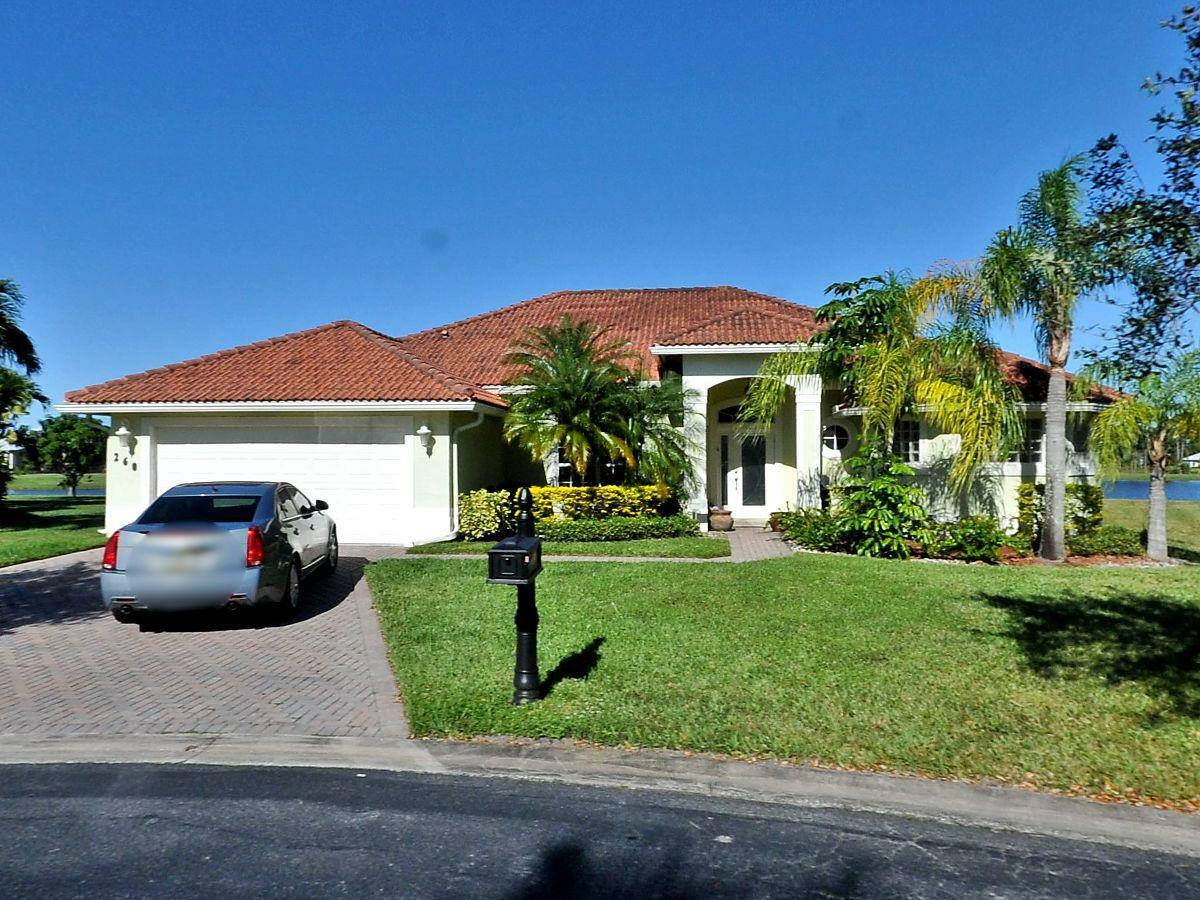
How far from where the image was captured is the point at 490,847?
379 centimetres

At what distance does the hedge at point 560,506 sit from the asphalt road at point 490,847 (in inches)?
407

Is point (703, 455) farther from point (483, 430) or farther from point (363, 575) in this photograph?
point (363, 575)

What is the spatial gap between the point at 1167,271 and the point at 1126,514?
23.9 meters

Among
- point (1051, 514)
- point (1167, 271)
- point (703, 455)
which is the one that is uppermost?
point (1167, 271)

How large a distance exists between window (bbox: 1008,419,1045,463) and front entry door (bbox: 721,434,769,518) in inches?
212

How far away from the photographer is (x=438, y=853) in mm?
A: 3734

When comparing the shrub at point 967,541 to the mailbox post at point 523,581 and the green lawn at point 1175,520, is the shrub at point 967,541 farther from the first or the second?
the mailbox post at point 523,581

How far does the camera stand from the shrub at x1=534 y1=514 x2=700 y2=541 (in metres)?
14.6

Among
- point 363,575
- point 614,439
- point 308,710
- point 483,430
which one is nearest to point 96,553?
point 363,575

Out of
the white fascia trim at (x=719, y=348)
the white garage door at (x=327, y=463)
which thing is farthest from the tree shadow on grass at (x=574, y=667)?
the white fascia trim at (x=719, y=348)

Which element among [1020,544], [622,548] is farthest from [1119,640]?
[622,548]

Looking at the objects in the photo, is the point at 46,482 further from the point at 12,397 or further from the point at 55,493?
the point at 12,397

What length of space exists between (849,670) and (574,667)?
228cm

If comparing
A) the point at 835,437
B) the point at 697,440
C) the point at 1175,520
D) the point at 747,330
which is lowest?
the point at 1175,520
